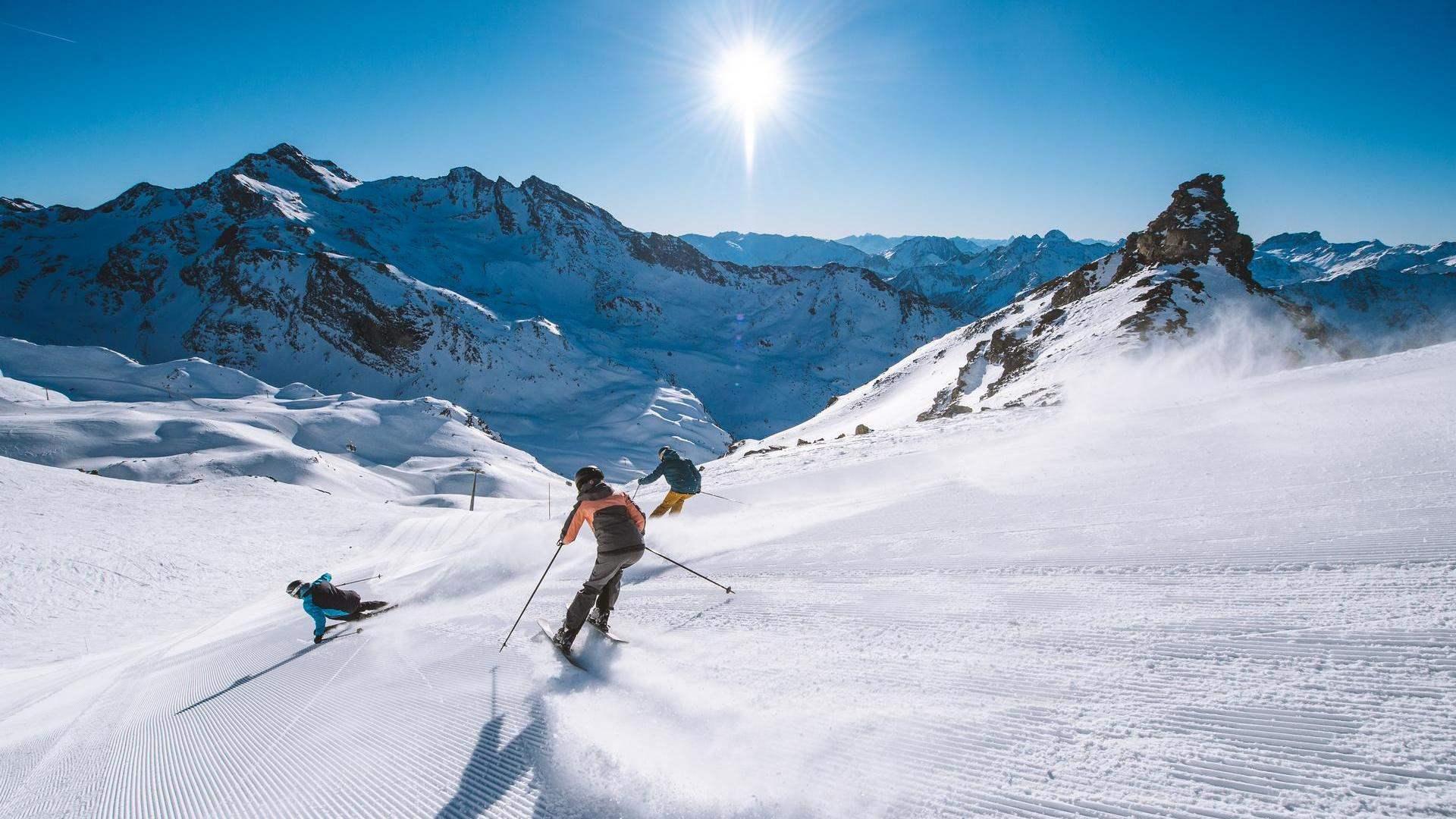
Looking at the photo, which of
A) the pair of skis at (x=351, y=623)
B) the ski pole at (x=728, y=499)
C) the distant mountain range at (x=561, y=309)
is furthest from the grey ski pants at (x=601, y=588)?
the distant mountain range at (x=561, y=309)

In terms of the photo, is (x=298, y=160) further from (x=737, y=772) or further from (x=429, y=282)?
(x=737, y=772)

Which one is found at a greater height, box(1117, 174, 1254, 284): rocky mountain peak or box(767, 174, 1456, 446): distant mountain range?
box(1117, 174, 1254, 284): rocky mountain peak

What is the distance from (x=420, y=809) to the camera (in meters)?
3.03

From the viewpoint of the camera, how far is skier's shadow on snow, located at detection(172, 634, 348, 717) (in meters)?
Answer: 5.53

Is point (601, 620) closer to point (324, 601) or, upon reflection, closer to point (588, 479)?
point (588, 479)

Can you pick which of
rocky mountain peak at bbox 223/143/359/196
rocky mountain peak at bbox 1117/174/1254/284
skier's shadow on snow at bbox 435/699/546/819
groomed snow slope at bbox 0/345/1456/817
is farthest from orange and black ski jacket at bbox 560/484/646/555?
rocky mountain peak at bbox 223/143/359/196

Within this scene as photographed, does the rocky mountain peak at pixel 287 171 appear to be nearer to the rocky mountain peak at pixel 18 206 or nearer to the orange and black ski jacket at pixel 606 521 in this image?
the rocky mountain peak at pixel 18 206

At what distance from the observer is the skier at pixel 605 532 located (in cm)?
502

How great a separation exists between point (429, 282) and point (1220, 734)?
135 metres

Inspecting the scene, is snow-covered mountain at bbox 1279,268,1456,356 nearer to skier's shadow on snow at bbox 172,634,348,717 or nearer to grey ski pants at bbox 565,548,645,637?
grey ski pants at bbox 565,548,645,637

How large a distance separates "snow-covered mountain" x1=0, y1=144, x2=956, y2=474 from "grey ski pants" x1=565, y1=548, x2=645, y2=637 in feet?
181

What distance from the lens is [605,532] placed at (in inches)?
199

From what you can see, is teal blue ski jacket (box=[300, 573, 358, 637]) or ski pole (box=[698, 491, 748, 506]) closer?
Answer: teal blue ski jacket (box=[300, 573, 358, 637])

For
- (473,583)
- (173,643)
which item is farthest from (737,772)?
(173,643)
